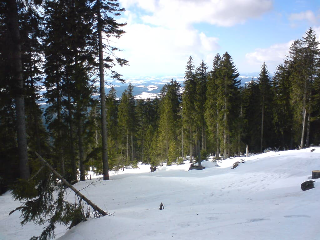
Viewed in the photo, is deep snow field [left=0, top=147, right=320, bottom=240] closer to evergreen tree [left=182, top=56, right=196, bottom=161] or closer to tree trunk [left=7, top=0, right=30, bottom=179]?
tree trunk [left=7, top=0, right=30, bottom=179]

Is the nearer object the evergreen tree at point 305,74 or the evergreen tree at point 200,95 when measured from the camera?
the evergreen tree at point 305,74

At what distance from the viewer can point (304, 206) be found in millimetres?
6109

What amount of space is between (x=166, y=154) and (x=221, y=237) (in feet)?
103

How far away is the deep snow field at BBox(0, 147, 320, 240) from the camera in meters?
4.73

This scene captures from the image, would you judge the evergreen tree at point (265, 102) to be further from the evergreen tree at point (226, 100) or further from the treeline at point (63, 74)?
the treeline at point (63, 74)

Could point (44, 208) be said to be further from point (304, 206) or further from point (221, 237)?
point (304, 206)

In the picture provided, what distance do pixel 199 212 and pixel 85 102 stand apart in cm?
1066

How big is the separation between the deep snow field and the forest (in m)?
1.54

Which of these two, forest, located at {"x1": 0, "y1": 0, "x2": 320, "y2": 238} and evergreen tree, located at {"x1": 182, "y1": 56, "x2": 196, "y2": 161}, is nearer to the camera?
forest, located at {"x1": 0, "y1": 0, "x2": 320, "y2": 238}

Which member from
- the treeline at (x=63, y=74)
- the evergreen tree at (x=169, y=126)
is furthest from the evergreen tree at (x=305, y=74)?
the treeline at (x=63, y=74)

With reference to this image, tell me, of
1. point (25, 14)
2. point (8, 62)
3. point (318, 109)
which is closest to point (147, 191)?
point (8, 62)

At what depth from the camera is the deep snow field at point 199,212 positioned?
15.5 ft

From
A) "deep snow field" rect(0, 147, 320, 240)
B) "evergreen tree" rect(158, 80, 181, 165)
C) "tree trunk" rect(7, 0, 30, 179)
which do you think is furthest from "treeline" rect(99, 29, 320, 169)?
"tree trunk" rect(7, 0, 30, 179)

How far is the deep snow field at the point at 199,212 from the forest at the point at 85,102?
154 centimetres
